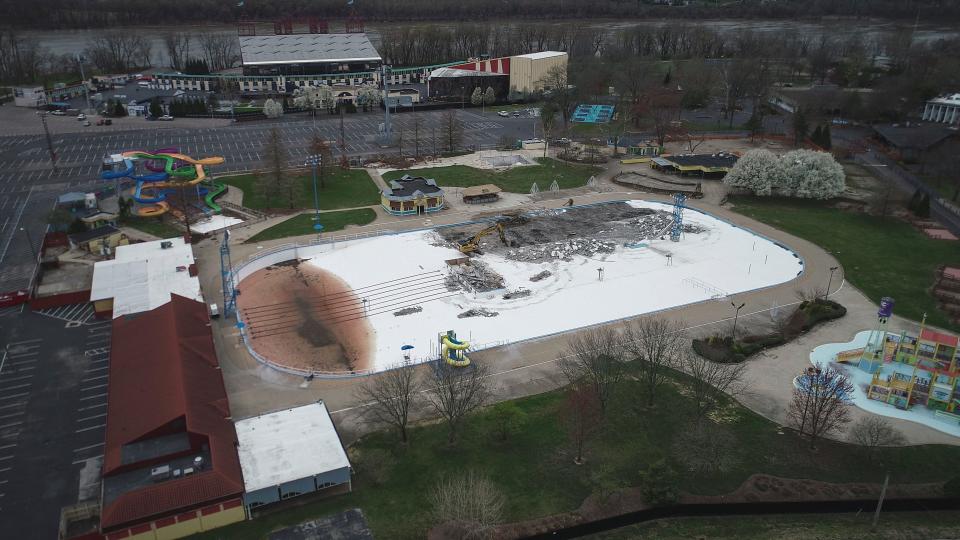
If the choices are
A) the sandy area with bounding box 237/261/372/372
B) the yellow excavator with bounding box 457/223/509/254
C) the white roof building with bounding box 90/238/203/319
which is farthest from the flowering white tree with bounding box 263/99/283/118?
the yellow excavator with bounding box 457/223/509/254

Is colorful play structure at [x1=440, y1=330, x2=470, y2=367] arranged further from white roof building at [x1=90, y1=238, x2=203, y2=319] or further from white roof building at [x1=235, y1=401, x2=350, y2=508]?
white roof building at [x1=90, y1=238, x2=203, y2=319]

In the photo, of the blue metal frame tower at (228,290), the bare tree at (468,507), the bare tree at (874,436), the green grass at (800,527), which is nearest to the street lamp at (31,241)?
the blue metal frame tower at (228,290)

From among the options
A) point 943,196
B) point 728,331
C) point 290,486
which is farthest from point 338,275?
point 943,196

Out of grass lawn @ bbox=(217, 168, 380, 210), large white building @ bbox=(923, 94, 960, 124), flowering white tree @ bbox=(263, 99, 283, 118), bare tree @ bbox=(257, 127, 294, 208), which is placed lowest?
grass lawn @ bbox=(217, 168, 380, 210)

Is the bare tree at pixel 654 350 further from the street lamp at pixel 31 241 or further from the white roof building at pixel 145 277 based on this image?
the street lamp at pixel 31 241

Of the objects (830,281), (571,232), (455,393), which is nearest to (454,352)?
(455,393)

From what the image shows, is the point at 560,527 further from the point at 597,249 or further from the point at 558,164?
the point at 558,164
